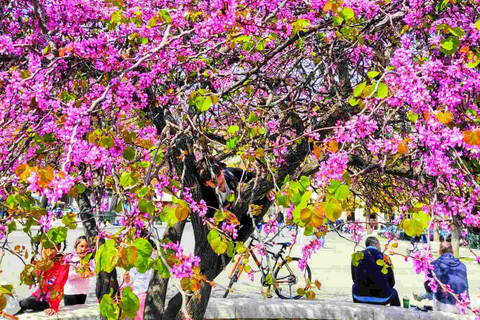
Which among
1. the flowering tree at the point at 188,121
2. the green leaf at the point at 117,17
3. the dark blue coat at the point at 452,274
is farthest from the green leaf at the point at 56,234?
the dark blue coat at the point at 452,274

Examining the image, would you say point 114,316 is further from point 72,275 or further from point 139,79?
point 72,275

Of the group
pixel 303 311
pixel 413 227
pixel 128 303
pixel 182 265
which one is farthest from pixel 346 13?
pixel 303 311

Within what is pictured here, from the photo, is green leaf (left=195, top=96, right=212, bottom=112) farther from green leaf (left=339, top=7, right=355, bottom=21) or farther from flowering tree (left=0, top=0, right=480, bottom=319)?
green leaf (left=339, top=7, right=355, bottom=21)

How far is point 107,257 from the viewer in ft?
5.10

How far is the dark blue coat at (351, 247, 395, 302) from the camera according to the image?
5484 millimetres

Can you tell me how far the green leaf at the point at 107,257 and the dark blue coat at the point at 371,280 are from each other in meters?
4.60

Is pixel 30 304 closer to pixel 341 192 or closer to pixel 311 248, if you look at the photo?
pixel 311 248

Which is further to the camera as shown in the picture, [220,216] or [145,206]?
[220,216]

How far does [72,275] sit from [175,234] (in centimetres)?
245

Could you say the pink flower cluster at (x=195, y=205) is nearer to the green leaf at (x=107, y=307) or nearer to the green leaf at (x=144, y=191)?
the green leaf at (x=144, y=191)

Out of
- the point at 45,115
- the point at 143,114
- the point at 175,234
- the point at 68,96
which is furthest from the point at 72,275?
the point at 45,115

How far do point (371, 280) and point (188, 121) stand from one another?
395 centimetres

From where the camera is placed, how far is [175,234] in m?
A: 3.82

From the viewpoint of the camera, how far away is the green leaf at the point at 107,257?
155 cm
